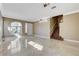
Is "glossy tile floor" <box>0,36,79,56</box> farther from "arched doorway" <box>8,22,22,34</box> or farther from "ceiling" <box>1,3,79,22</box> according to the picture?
"arched doorway" <box>8,22,22,34</box>

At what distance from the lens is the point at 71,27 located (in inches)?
364

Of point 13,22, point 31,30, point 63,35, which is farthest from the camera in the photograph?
point 31,30

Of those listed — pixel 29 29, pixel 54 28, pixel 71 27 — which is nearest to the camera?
pixel 71 27

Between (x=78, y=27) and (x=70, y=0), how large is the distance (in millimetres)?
3068

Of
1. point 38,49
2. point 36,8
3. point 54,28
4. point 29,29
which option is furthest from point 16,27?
point 38,49

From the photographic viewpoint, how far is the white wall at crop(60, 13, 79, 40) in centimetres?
870

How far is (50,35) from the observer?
1257cm

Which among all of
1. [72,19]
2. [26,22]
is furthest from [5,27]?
[72,19]

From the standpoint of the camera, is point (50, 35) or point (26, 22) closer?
point (50, 35)

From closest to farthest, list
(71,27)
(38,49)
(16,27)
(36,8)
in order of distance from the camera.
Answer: (38,49) → (36,8) → (71,27) → (16,27)

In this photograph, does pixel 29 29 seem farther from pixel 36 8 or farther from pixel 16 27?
pixel 36 8

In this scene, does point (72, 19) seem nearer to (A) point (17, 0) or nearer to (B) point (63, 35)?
(B) point (63, 35)

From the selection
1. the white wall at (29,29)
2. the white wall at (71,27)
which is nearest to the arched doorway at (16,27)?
the white wall at (29,29)

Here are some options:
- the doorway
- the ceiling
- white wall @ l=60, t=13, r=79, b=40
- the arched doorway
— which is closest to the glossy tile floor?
white wall @ l=60, t=13, r=79, b=40
